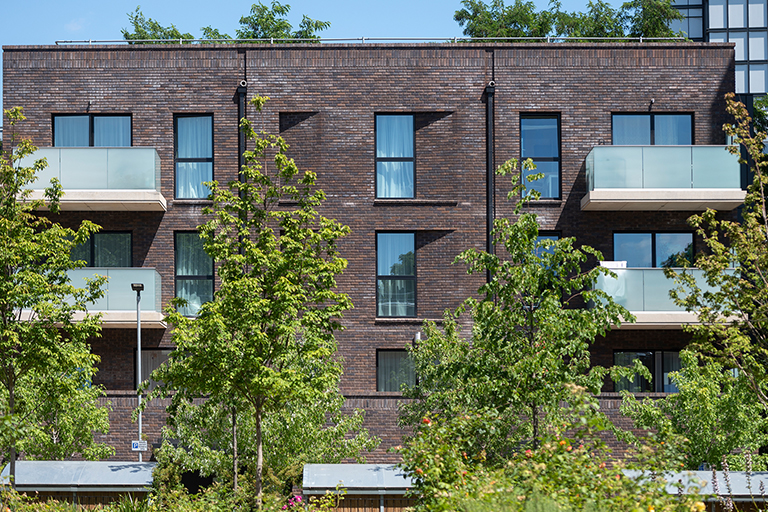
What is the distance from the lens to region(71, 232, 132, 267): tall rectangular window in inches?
875

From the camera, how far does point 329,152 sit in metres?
22.0

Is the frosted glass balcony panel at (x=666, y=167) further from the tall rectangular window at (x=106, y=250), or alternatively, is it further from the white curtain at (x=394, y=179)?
the tall rectangular window at (x=106, y=250)

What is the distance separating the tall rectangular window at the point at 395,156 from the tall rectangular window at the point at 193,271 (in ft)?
18.1

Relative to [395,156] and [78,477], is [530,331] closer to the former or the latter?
[78,477]

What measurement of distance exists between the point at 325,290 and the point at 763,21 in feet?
185

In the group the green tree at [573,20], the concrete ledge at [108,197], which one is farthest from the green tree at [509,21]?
the concrete ledge at [108,197]

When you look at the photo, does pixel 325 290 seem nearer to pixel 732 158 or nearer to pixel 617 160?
pixel 617 160

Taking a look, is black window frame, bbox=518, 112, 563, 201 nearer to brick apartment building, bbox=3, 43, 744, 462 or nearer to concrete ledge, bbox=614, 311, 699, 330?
brick apartment building, bbox=3, 43, 744, 462

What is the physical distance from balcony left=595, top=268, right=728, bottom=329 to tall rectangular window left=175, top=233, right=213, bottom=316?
1121 cm

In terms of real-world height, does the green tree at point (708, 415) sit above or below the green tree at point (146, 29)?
below

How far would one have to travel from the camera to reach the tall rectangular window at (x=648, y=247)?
22062mm

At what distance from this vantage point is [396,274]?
2205 cm

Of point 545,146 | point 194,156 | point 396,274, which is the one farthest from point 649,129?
point 194,156

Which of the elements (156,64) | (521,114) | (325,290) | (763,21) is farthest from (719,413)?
(763,21)
